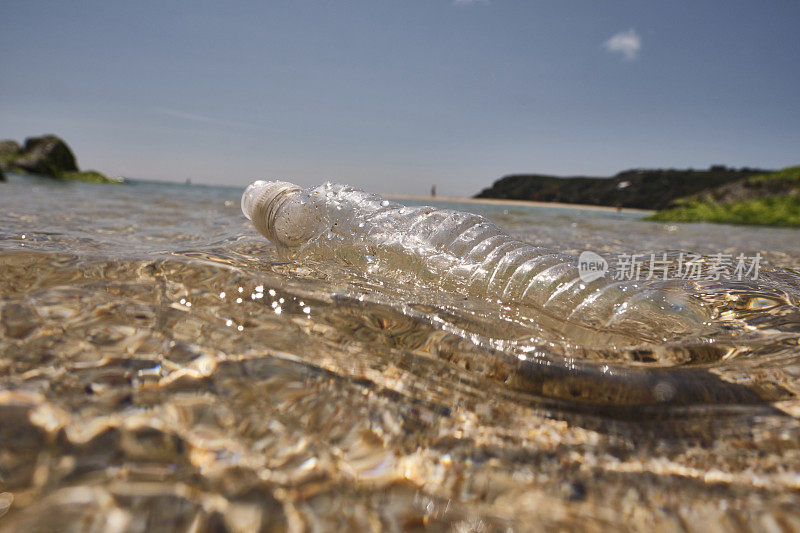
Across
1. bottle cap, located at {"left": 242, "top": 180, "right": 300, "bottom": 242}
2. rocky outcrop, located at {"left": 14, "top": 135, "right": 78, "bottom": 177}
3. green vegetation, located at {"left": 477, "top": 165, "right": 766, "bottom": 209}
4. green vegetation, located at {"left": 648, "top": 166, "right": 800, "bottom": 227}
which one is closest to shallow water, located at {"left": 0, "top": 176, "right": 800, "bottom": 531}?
bottle cap, located at {"left": 242, "top": 180, "right": 300, "bottom": 242}

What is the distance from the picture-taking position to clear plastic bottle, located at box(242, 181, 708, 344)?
4.40 feet

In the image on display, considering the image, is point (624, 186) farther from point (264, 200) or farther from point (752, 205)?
point (264, 200)

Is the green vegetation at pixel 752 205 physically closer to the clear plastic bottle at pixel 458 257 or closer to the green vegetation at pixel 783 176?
the green vegetation at pixel 783 176

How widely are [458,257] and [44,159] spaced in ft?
97.3

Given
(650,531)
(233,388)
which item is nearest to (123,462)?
(233,388)

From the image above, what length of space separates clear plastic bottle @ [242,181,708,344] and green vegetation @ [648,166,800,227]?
10474 mm

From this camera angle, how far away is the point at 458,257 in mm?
1714

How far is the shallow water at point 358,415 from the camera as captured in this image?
59 cm

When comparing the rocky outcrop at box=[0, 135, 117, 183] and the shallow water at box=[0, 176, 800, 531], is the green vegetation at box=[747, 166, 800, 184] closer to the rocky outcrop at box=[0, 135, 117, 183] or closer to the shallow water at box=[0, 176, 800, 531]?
the shallow water at box=[0, 176, 800, 531]

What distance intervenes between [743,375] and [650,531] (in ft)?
2.20

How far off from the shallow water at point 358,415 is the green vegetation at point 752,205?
10956mm

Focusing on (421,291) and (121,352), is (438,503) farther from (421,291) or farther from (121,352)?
(421,291)

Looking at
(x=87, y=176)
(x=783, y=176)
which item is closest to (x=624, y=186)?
(x=783, y=176)

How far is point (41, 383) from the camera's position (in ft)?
2.44
